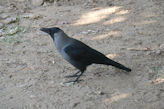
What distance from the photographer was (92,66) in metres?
5.59

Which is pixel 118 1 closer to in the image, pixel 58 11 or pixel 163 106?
pixel 58 11

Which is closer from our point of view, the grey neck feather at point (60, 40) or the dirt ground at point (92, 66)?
the dirt ground at point (92, 66)

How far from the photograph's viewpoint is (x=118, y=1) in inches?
325

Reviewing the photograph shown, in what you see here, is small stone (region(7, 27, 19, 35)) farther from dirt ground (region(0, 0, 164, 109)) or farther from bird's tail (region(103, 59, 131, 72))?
bird's tail (region(103, 59, 131, 72))

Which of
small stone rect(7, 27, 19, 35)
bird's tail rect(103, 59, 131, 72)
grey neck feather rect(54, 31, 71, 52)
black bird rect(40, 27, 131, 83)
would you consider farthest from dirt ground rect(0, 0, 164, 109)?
grey neck feather rect(54, 31, 71, 52)

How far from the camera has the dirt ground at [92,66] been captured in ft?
14.7

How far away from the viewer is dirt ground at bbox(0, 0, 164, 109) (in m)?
4.49

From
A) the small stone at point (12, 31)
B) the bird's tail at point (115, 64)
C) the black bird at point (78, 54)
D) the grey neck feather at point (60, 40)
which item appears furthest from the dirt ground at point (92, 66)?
the grey neck feather at point (60, 40)

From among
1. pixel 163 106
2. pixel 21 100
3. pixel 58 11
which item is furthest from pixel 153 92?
pixel 58 11

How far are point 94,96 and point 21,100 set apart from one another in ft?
3.56

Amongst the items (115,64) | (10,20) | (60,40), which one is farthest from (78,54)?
(10,20)

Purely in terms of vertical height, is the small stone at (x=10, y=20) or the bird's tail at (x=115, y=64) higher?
the small stone at (x=10, y=20)

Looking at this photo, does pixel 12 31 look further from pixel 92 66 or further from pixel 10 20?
pixel 92 66

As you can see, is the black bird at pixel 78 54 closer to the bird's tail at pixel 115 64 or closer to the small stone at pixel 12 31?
the bird's tail at pixel 115 64
